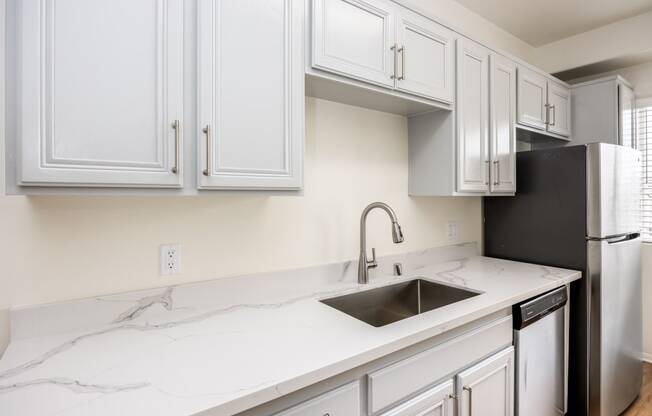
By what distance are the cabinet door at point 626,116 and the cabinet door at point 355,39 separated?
6.96 feet

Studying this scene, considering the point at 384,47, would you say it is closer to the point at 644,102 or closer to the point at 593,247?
the point at 593,247

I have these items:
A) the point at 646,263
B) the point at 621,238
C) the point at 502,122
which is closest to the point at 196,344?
the point at 502,122

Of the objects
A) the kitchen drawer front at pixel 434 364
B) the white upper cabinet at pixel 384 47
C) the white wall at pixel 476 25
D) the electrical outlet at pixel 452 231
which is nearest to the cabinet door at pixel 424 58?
the white upper cabinet at pixel 384 47

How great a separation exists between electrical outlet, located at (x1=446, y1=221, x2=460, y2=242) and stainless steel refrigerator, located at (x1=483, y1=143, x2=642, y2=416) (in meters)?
→ 0.37

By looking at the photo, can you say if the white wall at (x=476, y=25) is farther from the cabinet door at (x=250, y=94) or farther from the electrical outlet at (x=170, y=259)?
the electrical outlet at (x=170, y=259)

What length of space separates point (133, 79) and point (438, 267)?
6.05 feet

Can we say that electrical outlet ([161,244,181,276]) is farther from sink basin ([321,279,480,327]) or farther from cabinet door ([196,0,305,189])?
sink basin ([321,279,480,327])

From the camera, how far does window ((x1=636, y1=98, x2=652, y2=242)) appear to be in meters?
2.75

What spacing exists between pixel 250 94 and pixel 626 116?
115 inches

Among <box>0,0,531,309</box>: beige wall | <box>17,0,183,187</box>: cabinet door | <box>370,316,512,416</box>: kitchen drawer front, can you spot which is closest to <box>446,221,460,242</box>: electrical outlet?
<box>0,0,531,309</box>: beige wall

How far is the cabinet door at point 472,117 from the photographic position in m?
1.87

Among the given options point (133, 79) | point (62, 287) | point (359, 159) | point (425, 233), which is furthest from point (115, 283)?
point (425, 233)

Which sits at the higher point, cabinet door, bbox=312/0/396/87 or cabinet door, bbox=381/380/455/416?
cabinet door, bbox=312/0/396/87

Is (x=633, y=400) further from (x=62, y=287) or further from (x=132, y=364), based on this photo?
(x=62, y=287)
